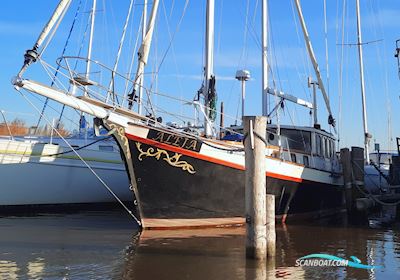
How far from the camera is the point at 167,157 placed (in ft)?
38.5

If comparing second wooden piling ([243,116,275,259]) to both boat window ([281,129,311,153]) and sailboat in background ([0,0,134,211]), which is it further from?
boat window ([281,129,311,153])

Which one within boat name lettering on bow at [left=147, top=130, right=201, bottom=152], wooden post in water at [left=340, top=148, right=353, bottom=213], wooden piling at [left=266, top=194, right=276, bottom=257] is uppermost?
boat name lettering on bow at [left=147, top=130, right=201, bottom=152]

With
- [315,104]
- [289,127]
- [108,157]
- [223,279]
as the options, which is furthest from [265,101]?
[223,279]

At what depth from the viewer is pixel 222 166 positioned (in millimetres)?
12227

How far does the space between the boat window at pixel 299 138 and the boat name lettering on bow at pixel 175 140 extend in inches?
192

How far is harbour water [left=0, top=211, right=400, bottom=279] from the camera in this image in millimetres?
7715

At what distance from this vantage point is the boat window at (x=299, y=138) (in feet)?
51.6

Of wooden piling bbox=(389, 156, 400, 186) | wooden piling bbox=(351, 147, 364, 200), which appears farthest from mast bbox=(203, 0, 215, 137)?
wooden piling bbox=(389, 156, 400, 186)

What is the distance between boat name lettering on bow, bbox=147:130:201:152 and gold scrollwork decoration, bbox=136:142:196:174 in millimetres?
256

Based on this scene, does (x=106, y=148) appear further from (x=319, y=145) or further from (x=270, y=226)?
(x=270, y=226)

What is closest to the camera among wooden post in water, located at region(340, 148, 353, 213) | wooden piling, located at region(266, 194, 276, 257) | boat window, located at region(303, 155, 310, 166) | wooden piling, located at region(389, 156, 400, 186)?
wooden piling, located at region(266, 194, 276, 257)

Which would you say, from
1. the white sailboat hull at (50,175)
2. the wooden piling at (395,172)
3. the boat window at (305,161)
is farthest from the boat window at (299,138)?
the white sailboat hull at (50,175)

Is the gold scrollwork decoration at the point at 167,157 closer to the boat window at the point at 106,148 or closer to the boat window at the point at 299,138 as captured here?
the boat window at the point at 299,138

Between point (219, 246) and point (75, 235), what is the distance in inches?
146
